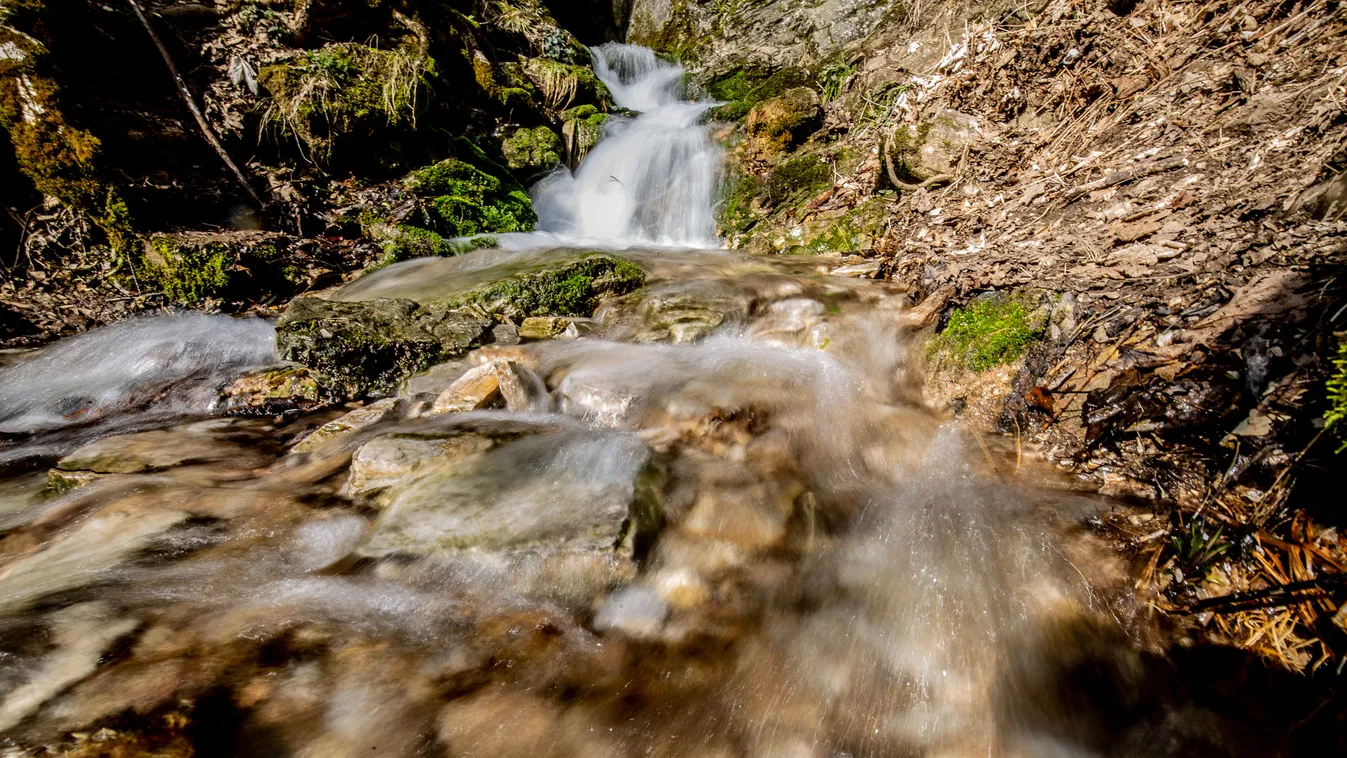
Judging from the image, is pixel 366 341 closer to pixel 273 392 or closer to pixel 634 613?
pixel 273 392

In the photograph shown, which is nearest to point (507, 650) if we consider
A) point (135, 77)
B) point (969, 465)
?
point (969, 465)

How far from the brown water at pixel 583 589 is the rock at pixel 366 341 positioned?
52cm

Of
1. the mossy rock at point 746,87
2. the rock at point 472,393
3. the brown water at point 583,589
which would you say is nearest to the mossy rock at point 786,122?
the mossy rock at point 746,87

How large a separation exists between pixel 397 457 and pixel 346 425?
1.04m

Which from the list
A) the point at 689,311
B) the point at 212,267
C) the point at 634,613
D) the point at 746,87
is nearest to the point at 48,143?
the point at 212,267

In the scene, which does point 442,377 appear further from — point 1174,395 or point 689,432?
point 1174,395

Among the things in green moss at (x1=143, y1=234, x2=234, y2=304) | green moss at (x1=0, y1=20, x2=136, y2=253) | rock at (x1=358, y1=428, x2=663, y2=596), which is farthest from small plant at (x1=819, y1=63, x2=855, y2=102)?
green moss at (x1=0, y1=20, x2=136, y2=253)

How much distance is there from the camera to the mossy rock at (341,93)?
6.27m

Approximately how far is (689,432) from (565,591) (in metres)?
1.21

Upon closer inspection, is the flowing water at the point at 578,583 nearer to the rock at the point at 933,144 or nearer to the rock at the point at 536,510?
the rock at the point at 536,510

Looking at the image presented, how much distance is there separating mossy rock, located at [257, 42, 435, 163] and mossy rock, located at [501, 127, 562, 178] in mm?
1993

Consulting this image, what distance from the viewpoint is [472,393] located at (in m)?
3.33

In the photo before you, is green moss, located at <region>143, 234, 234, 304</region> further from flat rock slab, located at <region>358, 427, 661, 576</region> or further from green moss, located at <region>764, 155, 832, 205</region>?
green moss, located at <region>764, 155, 832, 205</region>

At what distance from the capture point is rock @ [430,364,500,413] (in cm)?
327
